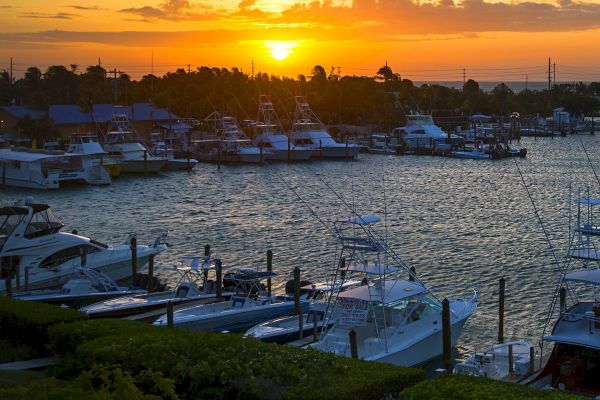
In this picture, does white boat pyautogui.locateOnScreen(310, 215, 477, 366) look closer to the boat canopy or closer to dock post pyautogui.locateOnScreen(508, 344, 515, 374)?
the boat canopy

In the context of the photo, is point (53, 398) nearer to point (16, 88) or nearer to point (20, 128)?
point (20, 128)

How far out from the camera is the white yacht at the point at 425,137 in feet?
358

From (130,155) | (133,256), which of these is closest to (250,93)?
(130,155)

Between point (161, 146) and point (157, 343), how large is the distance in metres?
85.1

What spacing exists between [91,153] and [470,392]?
66.2 meters

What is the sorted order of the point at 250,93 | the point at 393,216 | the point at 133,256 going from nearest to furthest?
the point at 133,256 → the point at 393,216 → the point at 250,93

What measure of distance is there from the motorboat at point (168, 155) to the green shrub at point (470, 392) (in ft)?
244

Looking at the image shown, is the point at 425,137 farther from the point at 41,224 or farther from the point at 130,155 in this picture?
the point at 41,224

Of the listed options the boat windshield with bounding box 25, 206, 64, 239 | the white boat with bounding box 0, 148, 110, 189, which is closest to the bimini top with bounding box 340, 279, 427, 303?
the boat windshield with bounding box 25, 206, 64, 239

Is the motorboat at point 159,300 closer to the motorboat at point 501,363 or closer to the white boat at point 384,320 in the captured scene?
the white boat at point 384,320

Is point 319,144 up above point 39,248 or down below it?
above

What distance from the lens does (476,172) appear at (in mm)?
88562

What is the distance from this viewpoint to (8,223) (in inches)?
1275

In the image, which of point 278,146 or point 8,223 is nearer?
point 8,223
